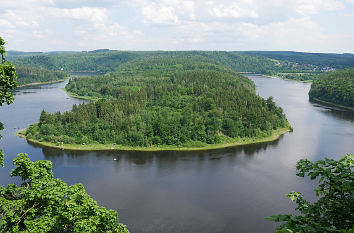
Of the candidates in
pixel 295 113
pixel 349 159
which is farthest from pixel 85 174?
pixel 295 113

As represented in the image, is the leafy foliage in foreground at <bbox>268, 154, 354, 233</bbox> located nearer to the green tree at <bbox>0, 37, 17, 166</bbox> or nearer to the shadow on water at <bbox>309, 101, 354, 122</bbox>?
the green tree at <bbox>0, 37, 17, 166</bbox>

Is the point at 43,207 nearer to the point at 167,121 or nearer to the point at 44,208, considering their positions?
the point at 44,208

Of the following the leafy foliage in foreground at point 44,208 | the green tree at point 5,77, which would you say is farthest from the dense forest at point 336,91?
the green tree at point 5,77

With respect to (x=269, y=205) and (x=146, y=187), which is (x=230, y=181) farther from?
(x=146, y=187)

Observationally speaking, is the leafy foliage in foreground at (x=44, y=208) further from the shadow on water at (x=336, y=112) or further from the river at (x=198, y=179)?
the shadow on water at (x=336, y=112)

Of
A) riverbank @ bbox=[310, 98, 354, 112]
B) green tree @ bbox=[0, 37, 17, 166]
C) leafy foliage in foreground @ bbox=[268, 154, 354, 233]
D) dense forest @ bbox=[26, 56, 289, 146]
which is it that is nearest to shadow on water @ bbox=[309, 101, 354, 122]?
riverbank @ bbox=[310, 98, 354, 112]
